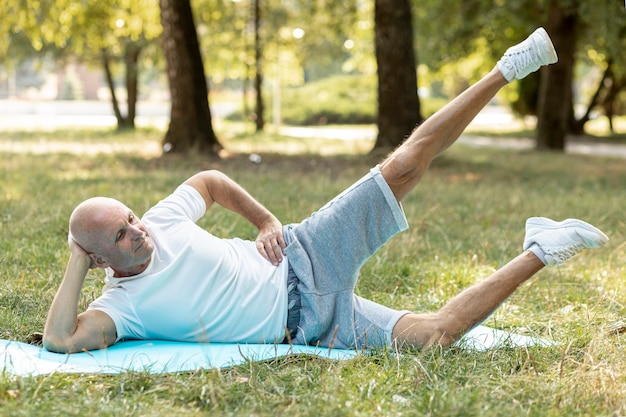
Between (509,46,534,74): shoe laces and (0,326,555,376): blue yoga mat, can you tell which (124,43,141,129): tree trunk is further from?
(0,326,555,376): blue yoga mat

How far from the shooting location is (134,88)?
26328 mm

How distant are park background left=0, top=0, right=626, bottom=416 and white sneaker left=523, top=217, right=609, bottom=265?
0.42 m

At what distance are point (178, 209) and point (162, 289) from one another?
1.55 ft

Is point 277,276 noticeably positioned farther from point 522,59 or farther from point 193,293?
point 522,59

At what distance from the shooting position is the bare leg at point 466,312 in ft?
12.7

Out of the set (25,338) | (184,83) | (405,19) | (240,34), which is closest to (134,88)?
(240,34)

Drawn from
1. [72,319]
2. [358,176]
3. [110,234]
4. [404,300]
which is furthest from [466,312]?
[358,176]

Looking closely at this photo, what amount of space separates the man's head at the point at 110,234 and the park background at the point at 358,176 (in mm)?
550

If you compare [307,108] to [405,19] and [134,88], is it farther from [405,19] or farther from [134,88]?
[405,19]

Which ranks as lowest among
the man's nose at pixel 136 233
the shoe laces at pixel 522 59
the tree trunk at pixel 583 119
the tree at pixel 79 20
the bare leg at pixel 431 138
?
the tree trunk at pixel 583 119

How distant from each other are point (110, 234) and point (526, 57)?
2.24m

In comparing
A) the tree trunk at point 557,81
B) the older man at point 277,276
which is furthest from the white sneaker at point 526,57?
the tree trunk at point 557,81

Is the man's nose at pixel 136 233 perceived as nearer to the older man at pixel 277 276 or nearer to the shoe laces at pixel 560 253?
the older man at pixel 277 276

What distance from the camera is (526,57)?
4.24m
